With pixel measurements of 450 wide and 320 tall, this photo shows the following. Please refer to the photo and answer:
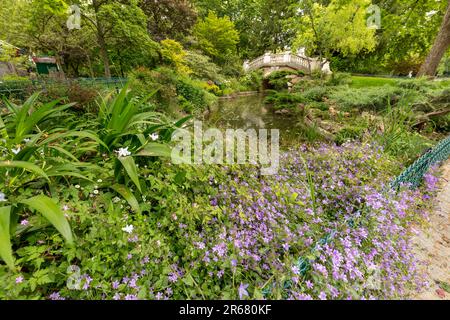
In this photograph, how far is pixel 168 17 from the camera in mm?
11273

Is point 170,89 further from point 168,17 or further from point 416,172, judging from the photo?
point 168,17

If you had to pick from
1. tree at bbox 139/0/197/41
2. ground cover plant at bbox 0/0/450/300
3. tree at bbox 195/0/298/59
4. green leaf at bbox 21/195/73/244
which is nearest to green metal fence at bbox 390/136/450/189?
ground cover plant at bbox 0/0/450/300

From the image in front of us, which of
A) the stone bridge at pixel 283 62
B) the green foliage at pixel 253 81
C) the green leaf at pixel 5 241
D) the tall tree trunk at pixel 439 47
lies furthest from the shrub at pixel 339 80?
the green leaf at pixel 5 241

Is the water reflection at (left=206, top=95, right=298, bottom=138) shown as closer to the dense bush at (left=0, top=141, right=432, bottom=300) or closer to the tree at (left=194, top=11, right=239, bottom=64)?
the dense bush at (left=0, top=141, right=432, bottom=300)

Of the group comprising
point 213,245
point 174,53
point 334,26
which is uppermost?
point 334,26

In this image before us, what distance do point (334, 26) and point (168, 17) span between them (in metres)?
8.68

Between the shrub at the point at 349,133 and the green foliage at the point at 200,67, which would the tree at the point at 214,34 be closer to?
the green foliage at the point at 200,67

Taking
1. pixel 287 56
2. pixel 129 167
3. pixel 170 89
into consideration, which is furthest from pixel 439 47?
pixel 287 56

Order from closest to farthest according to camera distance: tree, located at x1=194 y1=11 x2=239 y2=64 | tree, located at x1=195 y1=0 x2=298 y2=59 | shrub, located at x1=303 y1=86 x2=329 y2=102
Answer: shrub, located at x1=303 y1=86 x2=329 y2=102 → tree, located at x1=194 y1=11 x2=239 y2=64 → tree, located at x1=195 y1=0 x2=298 y2=59

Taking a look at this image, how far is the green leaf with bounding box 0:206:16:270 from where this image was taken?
2.18ft

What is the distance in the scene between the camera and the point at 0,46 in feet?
24.4

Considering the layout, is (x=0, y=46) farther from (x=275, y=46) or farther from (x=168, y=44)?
(x=275, y=46)

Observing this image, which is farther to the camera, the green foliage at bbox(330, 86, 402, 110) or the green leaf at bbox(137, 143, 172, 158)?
the green foliage at bbox(330, 86, 402, 110)

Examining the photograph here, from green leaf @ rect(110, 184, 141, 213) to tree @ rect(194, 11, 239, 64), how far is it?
15011 millimetres
